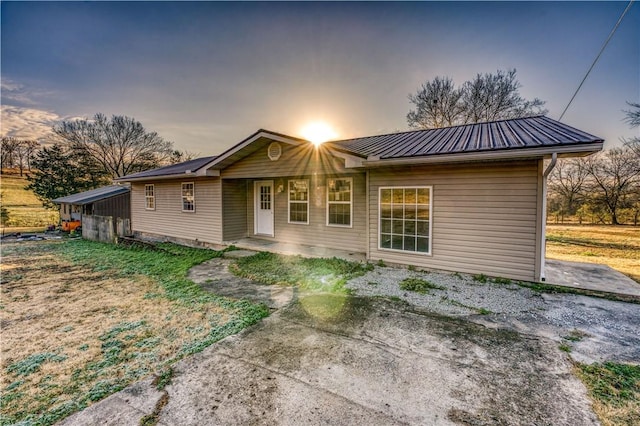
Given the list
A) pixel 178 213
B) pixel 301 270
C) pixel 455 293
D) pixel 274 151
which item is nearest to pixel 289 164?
pixel 274 151

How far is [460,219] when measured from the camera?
6.05 m

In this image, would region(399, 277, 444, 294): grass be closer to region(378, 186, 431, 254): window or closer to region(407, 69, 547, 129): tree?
region(378, 186, 431, 254): window

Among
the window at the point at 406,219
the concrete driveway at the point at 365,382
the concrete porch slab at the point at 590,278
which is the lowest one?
the concrete driveway at the point at 365,382

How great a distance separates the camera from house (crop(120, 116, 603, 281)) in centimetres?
544

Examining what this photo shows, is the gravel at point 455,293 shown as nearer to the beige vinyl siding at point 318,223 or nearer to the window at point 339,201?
the beige vinyl siding at point 318,223

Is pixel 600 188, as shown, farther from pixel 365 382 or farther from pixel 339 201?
pixel 365 382

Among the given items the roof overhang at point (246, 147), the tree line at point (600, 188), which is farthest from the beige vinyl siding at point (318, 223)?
the tree line at point (600, 188)

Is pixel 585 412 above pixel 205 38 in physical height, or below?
A: below

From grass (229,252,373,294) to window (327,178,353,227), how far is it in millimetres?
1485

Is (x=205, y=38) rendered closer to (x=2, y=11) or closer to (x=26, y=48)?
(x=2, y=11)

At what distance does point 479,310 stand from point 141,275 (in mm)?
6958

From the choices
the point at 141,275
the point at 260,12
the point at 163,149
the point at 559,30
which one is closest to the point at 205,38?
the point at 260,12

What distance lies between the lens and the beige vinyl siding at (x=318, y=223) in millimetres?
8141

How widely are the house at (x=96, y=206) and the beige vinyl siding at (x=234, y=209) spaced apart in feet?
27.8
